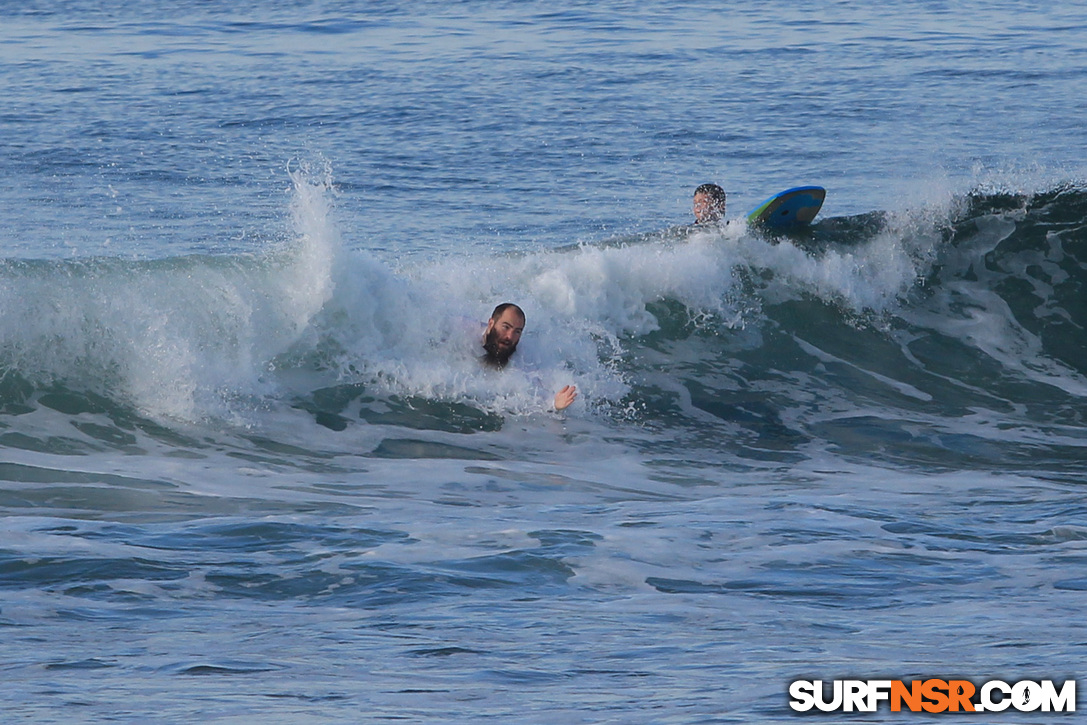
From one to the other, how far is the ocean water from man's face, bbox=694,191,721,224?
0.85 feet

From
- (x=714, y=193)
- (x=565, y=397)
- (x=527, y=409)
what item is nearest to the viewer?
(x=565, y=397)

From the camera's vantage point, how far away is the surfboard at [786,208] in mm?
11539

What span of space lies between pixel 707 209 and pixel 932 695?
8.15 metres

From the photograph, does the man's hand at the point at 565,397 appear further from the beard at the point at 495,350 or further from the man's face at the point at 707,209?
the man's face at the point at 707,209

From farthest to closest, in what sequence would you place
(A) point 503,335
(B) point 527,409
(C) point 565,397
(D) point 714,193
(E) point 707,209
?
(D) point 714,193 → (E) point 707,209 → (B) point 527,409 → (A) point 503,335 → (C) point 565,397

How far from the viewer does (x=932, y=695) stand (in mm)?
3975

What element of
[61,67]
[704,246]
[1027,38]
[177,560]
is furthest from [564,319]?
[1027,38]

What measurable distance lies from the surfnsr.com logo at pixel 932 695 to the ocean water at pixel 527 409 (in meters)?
0.11

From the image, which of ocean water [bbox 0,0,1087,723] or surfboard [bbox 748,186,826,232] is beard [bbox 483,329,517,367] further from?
surfboard [bbox 748,186,826,232]

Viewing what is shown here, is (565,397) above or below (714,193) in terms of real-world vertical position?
below

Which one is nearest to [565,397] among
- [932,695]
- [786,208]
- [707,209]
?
[707,209]

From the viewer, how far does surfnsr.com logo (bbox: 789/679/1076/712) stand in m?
3.88

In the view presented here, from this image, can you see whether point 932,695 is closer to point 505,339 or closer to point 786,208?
point 505,339

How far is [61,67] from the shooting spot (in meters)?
23.5
